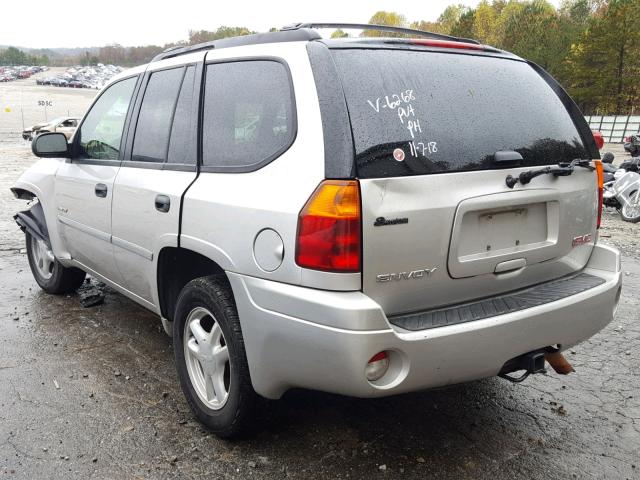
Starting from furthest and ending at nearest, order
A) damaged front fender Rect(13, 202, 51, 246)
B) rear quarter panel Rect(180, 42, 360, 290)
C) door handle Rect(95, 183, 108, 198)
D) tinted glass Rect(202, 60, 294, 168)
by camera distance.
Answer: damaged front fender Rect(13, 202, 51, 246), door handle Rect(95, 183, 108, 198), tinted glass Rect(202, 60, 294, 168), rear quarter panel Rect(180, 42, 360, 290)

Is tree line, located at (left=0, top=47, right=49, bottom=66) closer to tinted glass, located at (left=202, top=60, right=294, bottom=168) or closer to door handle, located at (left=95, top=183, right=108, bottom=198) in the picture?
door handle, located at (left=95, top=183, right=108, bottom=198)

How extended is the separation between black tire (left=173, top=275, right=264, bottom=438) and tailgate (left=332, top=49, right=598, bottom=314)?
2.36ft

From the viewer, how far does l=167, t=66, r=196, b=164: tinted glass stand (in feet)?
10.4

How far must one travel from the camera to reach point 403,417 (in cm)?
321

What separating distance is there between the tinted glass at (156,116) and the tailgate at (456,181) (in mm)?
1260

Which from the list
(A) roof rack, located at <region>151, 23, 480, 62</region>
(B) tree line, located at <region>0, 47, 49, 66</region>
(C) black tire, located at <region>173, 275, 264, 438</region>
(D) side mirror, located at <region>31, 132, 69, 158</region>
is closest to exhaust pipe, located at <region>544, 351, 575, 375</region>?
(C) black tire, located at <region>173, 275, 264, 438</region>

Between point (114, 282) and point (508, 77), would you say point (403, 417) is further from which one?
point (114, 282)

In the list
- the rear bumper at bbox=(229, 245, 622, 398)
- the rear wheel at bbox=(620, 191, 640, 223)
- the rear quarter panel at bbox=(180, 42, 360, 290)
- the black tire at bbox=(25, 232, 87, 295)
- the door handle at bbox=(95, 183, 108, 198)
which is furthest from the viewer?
the rear wheel at bbox=(620, 191, 640, 223)

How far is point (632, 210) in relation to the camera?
950 centimetres

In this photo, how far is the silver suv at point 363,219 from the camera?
91.7 inches

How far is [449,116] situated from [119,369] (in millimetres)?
2621

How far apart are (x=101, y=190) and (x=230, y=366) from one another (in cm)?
176

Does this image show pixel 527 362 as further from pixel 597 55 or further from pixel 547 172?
pixel 597 55

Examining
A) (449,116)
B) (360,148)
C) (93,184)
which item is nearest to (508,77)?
(449,116)
